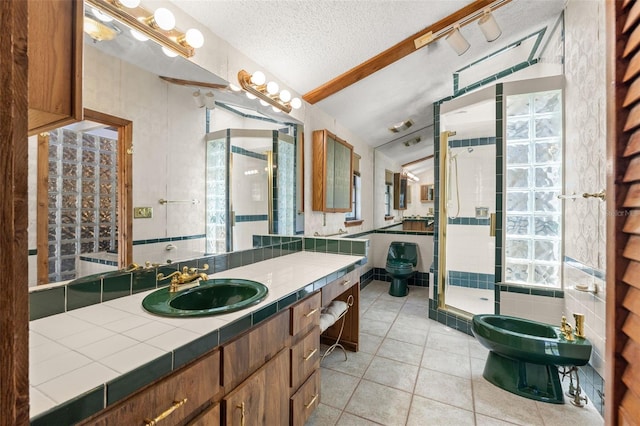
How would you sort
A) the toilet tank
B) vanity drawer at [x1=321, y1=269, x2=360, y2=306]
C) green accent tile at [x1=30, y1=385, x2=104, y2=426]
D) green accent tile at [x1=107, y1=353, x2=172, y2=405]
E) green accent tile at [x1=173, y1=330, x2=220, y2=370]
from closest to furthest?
green accent tile at [x1=30, y1=385, x2=104, y2=426] < green accent tile at [x1=107, y1=353, x2=172, y2=405] < green accent tile at [x1=173, y1=330, x2=220, y2=370] < vanity drawer at [x1=321, y1=269, x2=360, y2=306] < the toilet tank

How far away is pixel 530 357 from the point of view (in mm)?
1731

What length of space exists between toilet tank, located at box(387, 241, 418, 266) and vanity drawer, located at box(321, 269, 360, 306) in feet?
7.13

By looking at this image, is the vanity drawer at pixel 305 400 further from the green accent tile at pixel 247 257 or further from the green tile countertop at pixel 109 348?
the green accent tile at pixel 247 257

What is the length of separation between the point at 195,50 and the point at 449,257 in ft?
11.0

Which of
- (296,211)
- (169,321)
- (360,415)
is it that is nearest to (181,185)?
(169,321)

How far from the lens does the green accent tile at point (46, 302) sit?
0.90m

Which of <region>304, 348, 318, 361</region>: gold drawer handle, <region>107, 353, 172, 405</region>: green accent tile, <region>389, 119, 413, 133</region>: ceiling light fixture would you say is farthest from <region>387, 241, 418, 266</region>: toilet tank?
<region>107, 353, 172, 405</region>: green accent tile

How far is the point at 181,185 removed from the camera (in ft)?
4.42

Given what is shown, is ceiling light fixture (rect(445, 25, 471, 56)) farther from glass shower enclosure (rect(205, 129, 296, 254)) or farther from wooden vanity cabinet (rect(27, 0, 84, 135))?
wooden vanity cabinet (rect(27, 0, 84, 135))

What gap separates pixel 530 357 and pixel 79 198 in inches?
97.9

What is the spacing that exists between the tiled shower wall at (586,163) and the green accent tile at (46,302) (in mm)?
2526

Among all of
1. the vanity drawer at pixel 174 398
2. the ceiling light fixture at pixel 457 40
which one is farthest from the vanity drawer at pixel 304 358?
the ceiling light fixture at pixel 457 40

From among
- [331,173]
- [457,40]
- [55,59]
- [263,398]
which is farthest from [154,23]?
[457,40]

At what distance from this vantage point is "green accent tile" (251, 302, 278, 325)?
1.01 meters
